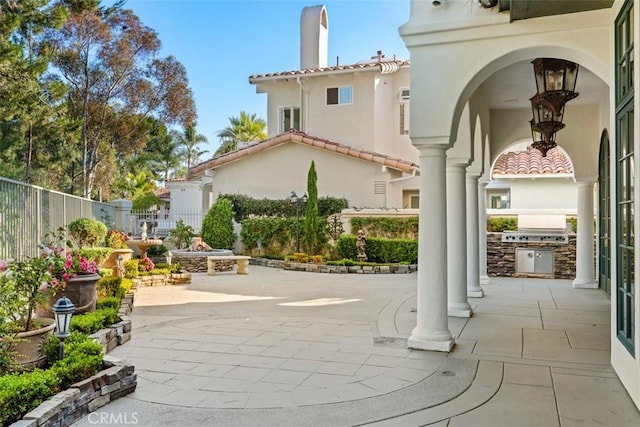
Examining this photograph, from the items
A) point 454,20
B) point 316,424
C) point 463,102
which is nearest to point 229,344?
point 316,424

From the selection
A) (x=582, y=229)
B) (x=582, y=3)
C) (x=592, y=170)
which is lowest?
(x=582, y=229)

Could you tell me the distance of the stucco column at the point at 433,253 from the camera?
5.81 m

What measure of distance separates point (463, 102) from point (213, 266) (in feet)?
34.5

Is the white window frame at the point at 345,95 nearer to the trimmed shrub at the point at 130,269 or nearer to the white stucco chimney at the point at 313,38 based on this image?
the white stucco chimney at the point at 313,38

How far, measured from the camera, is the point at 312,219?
56.8ft

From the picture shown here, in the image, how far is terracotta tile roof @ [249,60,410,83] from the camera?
20.9m

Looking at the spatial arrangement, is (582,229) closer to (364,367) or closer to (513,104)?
(513,104)

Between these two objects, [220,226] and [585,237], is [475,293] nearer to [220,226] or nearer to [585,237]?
[585,237]

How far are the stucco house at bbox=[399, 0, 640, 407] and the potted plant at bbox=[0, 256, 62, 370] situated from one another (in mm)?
3989

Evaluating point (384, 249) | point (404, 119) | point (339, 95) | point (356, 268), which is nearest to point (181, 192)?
point (339, 95)

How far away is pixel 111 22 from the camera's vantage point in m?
17.5

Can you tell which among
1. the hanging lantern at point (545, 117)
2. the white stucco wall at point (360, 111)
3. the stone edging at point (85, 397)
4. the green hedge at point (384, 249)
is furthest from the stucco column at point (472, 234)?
the white stucco wall at point (360, 111)

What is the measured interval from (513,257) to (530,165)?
5.31 m

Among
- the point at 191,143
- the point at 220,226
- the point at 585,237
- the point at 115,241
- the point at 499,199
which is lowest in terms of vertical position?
the point at 115,241
